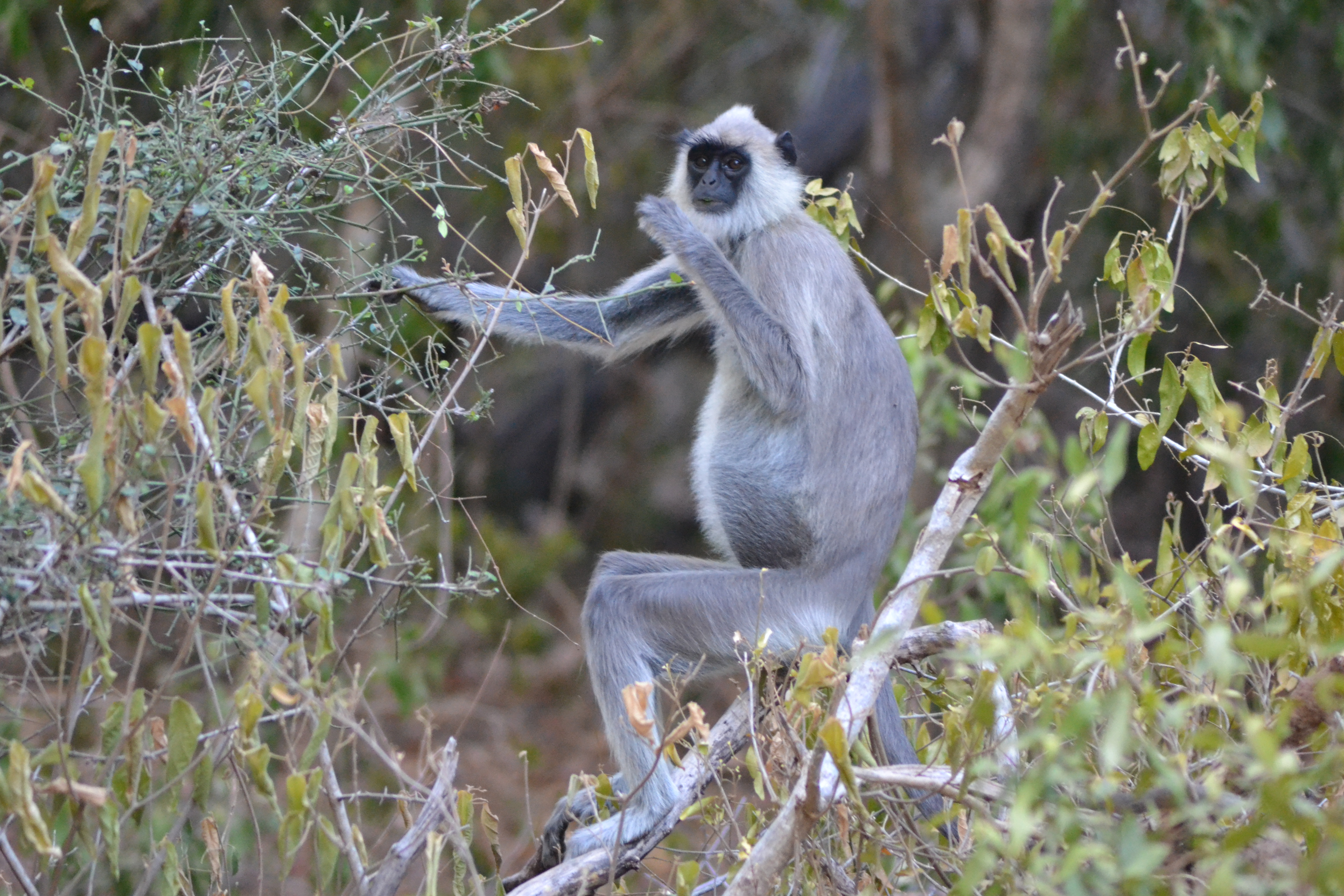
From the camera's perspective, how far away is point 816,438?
3.71 metres

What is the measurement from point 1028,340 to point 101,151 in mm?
1536

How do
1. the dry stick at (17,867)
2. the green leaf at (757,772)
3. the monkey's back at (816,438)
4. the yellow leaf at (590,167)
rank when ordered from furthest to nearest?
the monkey's back at (816,438)
the yellow leaf at (590,167)
the green leaf at (757,772)
the dry stick at (17,867)

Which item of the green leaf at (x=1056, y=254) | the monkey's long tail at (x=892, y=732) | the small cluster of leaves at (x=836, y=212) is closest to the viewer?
the green leaf at (x=1056, y=254)

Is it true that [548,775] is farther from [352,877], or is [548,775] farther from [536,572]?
[352,877]

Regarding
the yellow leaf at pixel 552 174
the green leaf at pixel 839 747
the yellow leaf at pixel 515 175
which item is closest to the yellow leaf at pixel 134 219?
the yellow leaf at pixel 515 175

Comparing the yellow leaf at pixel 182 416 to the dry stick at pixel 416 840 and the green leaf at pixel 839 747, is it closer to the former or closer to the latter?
the dry stick at pixel 416 840

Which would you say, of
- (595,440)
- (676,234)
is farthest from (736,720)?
(595,440)

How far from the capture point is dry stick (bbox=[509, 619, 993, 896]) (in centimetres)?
276

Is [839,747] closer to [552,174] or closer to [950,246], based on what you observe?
[950,246]

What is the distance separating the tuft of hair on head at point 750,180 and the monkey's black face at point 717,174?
1 cm

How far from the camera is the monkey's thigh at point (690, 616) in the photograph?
346 cm

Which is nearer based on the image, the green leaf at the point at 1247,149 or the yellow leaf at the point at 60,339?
the yellow leaf at the point at 60,339

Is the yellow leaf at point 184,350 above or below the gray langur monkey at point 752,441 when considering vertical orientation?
above

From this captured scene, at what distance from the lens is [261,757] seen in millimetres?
1832
